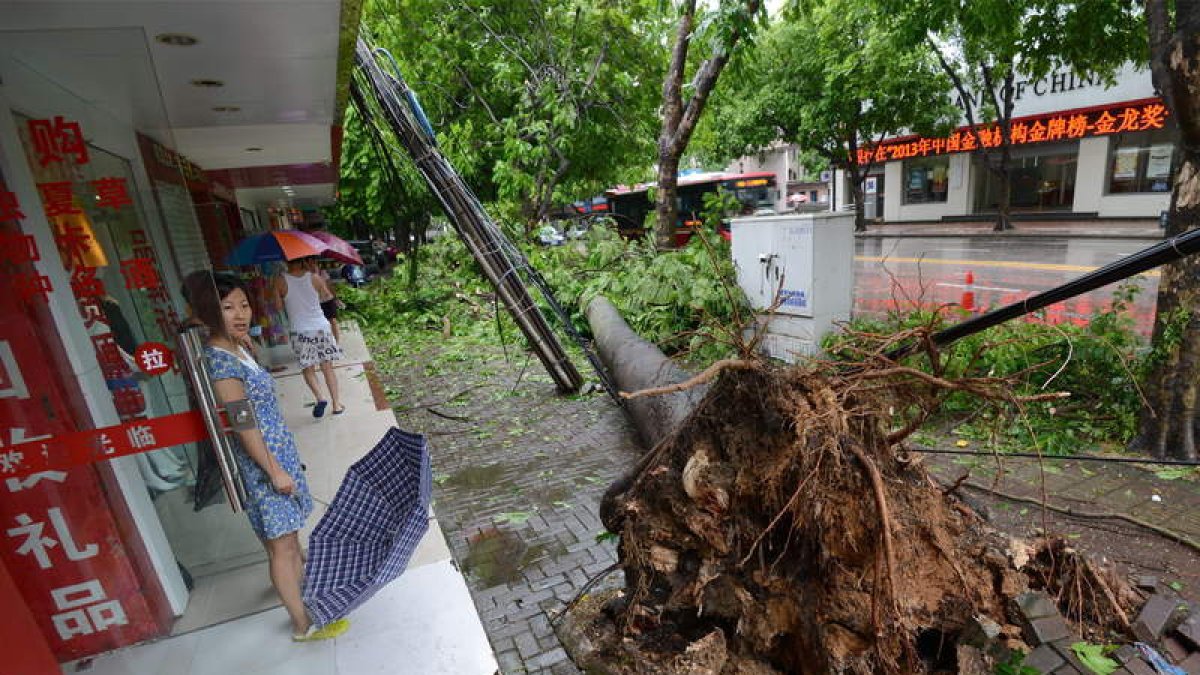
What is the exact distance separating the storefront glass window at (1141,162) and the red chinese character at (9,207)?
22727mm

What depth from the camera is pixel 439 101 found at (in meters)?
12.4

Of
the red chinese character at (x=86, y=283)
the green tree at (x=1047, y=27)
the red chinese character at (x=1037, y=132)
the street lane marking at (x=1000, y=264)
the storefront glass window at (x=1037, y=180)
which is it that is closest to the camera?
the red chinese character at (x=86, y=283)

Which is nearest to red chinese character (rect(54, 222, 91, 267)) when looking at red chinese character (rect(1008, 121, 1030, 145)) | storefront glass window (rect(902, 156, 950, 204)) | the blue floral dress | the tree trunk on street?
the blue floral dress

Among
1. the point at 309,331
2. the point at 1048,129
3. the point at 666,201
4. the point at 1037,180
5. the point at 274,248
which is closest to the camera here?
the point at 309,331

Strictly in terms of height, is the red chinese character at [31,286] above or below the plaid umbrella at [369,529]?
above

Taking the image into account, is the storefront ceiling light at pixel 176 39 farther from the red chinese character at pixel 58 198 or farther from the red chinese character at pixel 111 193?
the red chinese character at pixel 58 198

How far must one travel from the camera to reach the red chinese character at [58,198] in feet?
8.37

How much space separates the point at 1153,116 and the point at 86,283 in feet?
74.6

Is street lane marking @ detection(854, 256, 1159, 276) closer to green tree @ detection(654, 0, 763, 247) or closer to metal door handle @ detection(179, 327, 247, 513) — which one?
green tree @ detection(654, 0, 763, 247)

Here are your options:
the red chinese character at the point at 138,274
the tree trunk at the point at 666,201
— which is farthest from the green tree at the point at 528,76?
the red chinese character at the point at 138,274

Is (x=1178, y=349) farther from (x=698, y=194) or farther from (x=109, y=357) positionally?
(x=698, y=194)

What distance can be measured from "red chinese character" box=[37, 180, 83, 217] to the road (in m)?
7.57

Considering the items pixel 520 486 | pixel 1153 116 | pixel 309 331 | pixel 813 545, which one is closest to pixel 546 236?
pixel 309 331

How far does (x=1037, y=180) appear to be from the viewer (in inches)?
795
